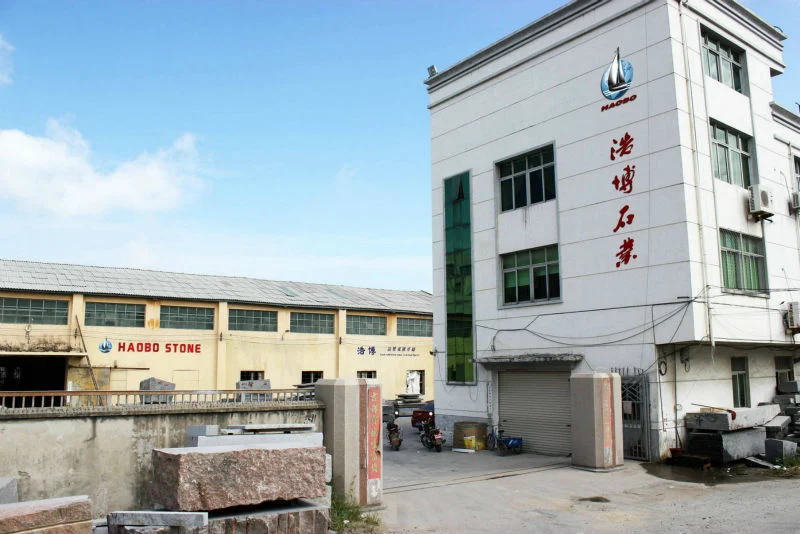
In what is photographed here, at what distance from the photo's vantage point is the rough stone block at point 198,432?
8.70 meters

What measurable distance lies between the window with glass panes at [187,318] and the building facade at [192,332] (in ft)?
0.15

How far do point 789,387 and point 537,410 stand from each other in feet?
24.1

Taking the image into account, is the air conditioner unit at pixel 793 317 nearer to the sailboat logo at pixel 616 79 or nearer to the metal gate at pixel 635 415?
the metal gate at pixel 635 415

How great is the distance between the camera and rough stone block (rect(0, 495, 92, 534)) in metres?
5.84

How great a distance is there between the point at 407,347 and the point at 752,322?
22.7 metres

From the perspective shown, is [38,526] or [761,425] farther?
[761,425]

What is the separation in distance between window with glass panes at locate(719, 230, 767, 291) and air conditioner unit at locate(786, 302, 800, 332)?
1.10m

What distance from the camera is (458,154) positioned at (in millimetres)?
20047

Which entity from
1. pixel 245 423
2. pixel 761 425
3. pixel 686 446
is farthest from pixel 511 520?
pixel 761 425

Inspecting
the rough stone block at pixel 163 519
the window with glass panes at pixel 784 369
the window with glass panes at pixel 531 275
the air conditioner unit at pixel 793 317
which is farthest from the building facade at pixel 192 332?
the air conditioner unit at pixel 793 317

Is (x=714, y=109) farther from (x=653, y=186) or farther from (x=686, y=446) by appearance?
(x=686, y=446)

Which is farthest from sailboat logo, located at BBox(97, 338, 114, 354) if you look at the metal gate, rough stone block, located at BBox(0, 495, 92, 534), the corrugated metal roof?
rough stone block, located at BBox(0, 495, 92, 534)

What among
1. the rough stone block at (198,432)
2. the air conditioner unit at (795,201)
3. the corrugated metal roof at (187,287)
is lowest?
the rough stone block at (198,432)

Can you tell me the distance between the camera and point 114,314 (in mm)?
27484
